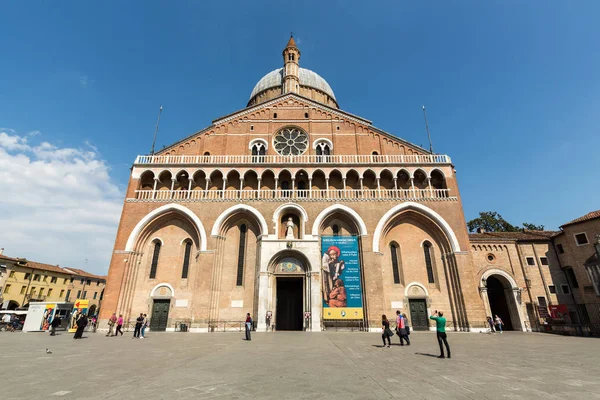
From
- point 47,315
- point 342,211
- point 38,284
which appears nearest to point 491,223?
point 342,211

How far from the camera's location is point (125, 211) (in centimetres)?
2175

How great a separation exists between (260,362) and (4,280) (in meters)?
46.1

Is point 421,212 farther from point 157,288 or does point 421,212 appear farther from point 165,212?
point 157,288

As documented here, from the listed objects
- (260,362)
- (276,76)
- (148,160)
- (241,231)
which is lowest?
(260,362)

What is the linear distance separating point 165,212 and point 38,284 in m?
35.2

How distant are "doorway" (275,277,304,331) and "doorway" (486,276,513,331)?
16.5 meters

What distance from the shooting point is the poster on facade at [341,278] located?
1927 centimetres

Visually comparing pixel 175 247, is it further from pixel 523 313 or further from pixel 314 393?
pixel 523 313

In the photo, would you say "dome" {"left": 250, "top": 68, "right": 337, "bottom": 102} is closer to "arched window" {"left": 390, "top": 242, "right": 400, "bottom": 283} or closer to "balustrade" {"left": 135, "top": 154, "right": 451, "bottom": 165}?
"balustrade" {"left": 135, "top": 154, "right": 451, "bottom": 165}

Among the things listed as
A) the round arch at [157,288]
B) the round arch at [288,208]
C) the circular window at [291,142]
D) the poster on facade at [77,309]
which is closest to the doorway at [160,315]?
the round arch at [157,288]

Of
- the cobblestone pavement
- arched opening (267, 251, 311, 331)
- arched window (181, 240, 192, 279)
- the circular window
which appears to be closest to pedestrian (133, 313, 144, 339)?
arched window (181, 240, 192, 279)

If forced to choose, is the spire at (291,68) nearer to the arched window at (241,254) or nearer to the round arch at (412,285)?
the arched window at (241,254)

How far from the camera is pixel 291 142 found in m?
26.2

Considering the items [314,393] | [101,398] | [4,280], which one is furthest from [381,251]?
[4,280]
